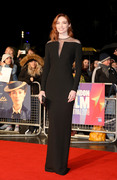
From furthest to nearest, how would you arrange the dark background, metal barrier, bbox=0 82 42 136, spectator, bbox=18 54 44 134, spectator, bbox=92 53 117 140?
1. the dark background
2. spectator, bbox=18 54 44 134
3. metal barrier, bbox=0 82 42 136
4. spectator, bbox=92 53 117 140

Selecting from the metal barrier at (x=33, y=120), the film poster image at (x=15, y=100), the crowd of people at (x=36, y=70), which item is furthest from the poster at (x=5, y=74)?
the metal barrier at (x=33, y=120)

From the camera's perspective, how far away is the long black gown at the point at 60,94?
324 centimetres

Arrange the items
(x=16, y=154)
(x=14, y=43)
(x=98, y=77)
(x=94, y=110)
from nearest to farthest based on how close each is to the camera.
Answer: (x=16, y=154) < (x=94, y=110) < (x=98, y=77) < (x=14, y=43)

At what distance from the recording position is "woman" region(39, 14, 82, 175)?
10.6 feet

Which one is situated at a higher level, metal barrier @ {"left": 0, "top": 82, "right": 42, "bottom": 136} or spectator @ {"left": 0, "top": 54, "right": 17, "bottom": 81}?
spectator @ {"left": 0, "top": 54, "right": 17, "bottom": 81}

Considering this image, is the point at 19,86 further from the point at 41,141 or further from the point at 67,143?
the point at 67,143

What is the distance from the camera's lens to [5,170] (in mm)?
3484

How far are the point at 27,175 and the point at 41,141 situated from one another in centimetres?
234

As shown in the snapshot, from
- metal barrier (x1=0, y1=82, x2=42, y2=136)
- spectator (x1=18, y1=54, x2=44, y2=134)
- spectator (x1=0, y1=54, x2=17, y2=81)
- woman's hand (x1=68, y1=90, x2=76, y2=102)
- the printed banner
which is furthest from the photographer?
spectator (x1=0, y1=54, x2=17, y2=81)

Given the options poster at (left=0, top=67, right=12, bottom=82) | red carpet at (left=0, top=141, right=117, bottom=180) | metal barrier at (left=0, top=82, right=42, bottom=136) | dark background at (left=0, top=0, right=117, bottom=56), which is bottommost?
red carpet at (left=0, top=141, right=117, bottom=180)

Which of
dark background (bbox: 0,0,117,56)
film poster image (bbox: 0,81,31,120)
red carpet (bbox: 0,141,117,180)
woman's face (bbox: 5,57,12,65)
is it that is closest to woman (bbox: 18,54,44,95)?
film poster image (bbox: 0,81,31,120)

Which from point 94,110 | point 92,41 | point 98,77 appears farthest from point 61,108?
point 92,41

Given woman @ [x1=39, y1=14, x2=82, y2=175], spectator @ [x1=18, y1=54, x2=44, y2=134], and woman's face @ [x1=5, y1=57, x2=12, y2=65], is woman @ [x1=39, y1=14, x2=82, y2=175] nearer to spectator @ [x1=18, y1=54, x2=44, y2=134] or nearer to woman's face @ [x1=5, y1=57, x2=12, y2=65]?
spectator @ [x1=18, y1=54, x2=44, y2=134]

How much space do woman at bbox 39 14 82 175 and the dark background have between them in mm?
11275
